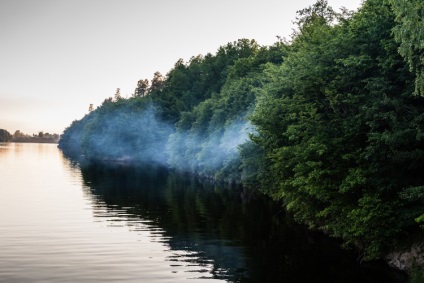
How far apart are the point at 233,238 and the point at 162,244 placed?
6071mm

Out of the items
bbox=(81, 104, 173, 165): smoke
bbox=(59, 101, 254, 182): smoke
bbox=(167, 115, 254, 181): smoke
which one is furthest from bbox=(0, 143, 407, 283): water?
bbox=(81, 104, 173, 165): smoke

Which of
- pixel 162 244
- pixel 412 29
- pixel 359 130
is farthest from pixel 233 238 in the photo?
pixel 412 29

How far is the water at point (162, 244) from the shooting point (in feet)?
86.6

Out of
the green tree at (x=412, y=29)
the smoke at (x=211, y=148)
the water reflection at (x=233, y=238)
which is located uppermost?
the green tree at (x=412, y=29)

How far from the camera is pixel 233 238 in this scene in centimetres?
3681

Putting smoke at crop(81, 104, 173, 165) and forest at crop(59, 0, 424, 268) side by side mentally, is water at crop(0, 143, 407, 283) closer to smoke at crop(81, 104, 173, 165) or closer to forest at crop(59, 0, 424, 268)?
forest at crop(59, 0, 424, 268)

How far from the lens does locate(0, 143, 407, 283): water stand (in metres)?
26.4

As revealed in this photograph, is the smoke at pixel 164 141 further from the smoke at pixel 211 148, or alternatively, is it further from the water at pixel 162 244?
the water at pixel 162 244

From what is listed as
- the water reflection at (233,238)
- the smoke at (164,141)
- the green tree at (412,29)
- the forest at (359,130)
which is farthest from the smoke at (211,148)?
the green tree at (412,29)

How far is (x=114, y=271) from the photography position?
2605 centimetres

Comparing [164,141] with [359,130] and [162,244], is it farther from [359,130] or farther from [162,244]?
[359,130]

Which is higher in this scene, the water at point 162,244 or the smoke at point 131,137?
the smoke at point 131,137

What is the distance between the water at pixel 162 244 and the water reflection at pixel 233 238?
7 centimetres

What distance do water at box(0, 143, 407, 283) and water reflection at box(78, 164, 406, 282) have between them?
0.22 ft
